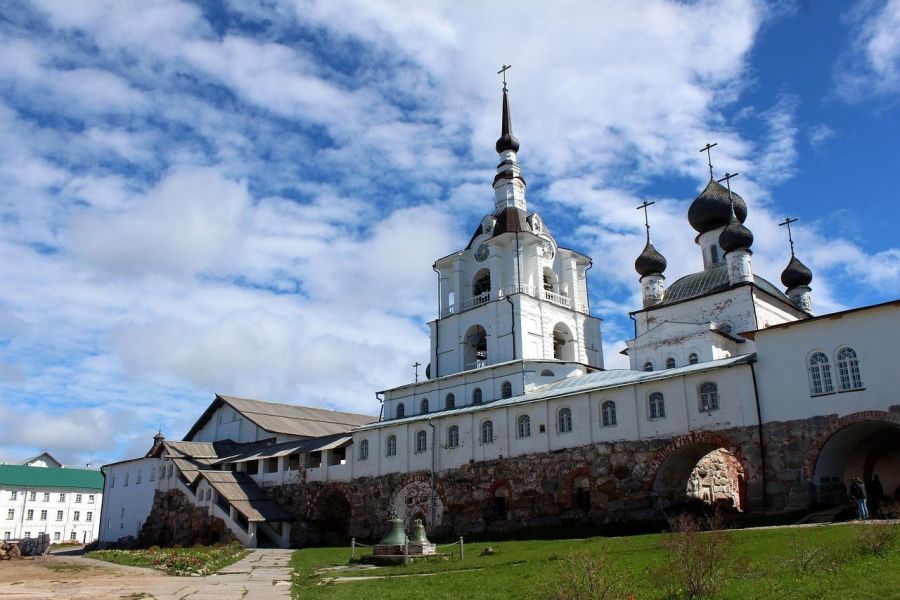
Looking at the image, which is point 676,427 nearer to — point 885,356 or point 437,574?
point 885,356

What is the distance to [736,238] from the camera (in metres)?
37.4

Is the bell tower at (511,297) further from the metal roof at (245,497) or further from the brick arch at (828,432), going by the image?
the brick arch at (828,432)

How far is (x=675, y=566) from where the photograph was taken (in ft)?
38.9

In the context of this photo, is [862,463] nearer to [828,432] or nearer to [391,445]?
[828,432]

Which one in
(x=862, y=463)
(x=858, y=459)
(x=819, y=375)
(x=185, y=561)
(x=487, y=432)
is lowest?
(x=185, y=561)

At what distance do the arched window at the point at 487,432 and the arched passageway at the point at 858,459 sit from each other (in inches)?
512

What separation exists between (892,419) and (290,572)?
55.6 ft

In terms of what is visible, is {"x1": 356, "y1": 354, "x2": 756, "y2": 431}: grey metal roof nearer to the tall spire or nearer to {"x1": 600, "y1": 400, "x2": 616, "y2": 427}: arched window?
{"x1": 600, "y1": 400, "x2": 616, "y2": 427}: arched window

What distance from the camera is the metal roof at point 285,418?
45969 millimetres

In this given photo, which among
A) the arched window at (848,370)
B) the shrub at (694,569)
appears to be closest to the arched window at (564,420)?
the arched window at (848,370)

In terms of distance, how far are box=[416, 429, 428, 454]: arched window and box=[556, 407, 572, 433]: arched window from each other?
716 centimetres

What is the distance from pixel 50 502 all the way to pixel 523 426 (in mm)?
51675

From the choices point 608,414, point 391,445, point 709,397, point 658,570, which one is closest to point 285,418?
point 391,445

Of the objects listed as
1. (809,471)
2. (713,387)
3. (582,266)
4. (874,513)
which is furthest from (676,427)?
(582,266)
